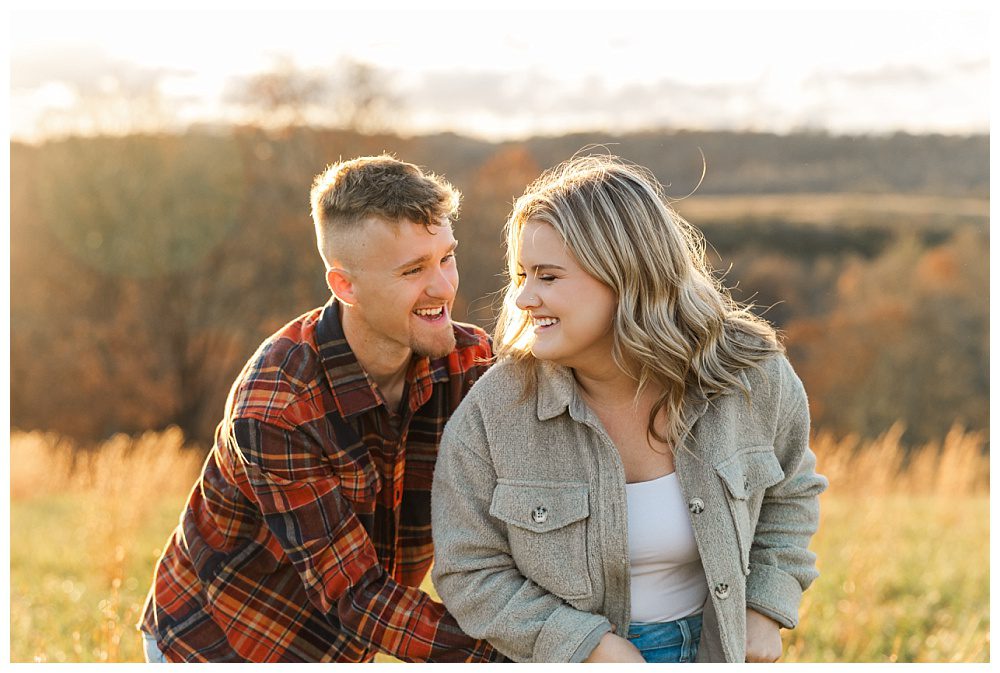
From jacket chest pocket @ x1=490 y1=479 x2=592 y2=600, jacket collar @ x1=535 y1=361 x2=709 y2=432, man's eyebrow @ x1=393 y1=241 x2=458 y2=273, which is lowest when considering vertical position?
jacket chest pocket @ x1=490 y1=479 x2=592 y2=600

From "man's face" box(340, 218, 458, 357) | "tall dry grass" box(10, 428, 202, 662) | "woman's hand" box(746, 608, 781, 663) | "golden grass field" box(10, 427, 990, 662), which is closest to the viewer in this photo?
"woman's hand" box(746, 608, 781, 663)

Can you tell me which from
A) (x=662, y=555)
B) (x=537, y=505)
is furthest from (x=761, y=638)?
(x=537, y=505)

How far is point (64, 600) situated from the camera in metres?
5.70

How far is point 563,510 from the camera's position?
96.3 inches

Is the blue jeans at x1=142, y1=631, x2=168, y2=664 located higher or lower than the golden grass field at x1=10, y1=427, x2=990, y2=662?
higher

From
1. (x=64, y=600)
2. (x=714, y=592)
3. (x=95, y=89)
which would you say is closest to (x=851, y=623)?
(x=714, y=592)

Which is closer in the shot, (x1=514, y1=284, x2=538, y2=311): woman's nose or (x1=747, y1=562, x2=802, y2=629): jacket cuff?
(x1=514, y1=284, x2=538, y2=311): woman's nose

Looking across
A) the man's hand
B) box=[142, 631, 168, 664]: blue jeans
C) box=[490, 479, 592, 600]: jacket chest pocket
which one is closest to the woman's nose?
box=[490, 479, 592, 600]: jacket chest pocket

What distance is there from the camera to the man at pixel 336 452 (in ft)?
8.67

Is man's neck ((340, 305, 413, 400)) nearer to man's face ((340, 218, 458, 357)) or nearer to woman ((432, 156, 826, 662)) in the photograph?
man's face ((340, 218, 458, 357))

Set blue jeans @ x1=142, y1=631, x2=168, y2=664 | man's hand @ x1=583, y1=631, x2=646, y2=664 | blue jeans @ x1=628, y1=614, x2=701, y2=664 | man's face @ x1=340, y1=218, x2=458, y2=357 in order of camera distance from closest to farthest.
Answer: man's hand @ x1=583, y1=631, x2=646, y2=664, blue jeans @ x1=628, y1=614, x2=701, y2=664, man's face @ x1=340, y1=218, x2=458, y2=357, blue jeans @ x1=142, y1=631, x2=168, y2=664

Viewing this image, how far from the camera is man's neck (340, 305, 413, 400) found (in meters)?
2.89

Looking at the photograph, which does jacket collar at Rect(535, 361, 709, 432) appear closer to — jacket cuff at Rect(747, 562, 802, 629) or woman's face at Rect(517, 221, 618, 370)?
woman's face at Rect(517, 221, 618, 370)

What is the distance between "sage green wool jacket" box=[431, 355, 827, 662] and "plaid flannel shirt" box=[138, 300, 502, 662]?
0.23 m
